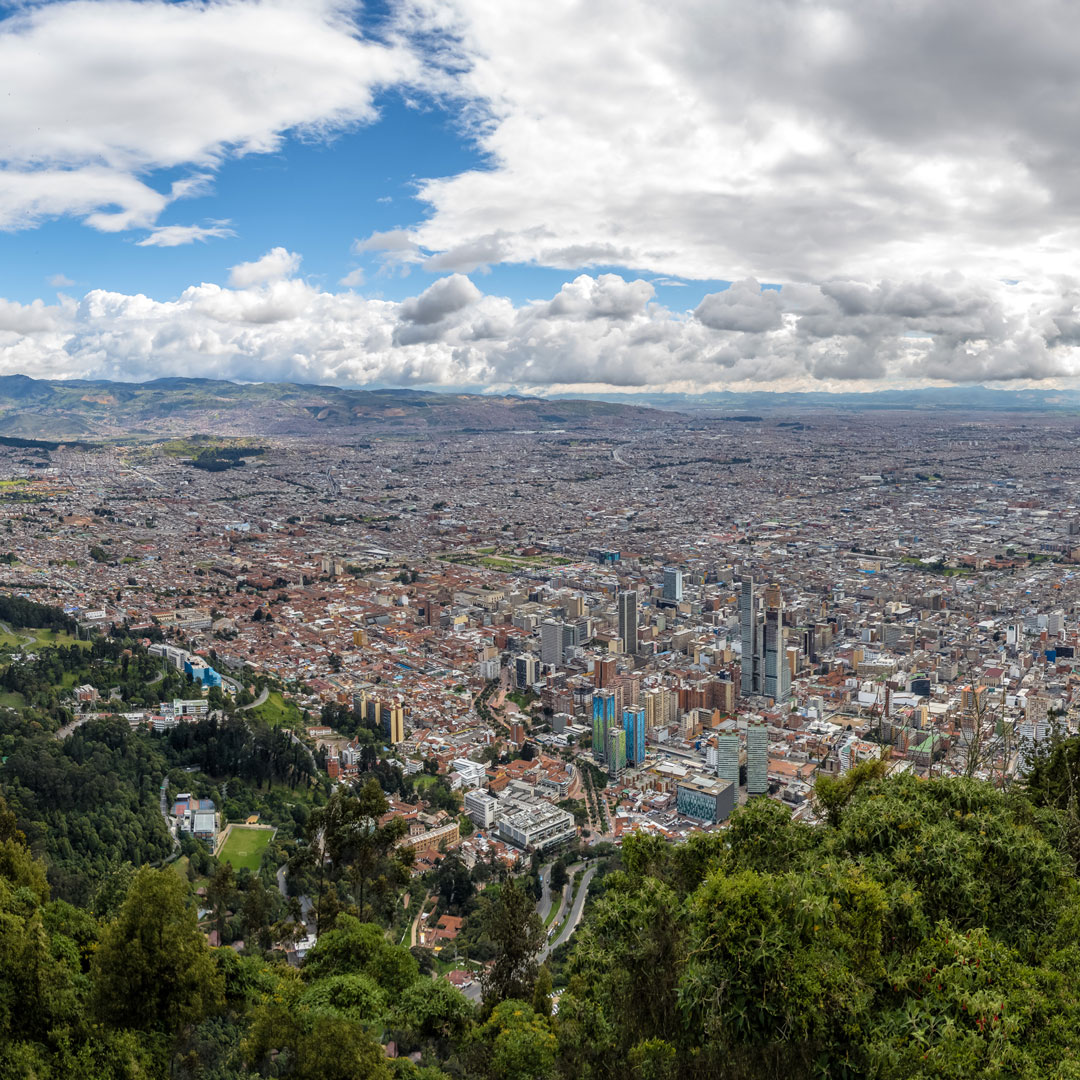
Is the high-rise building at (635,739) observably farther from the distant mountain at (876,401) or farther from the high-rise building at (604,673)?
the distant mountain at (876,401)

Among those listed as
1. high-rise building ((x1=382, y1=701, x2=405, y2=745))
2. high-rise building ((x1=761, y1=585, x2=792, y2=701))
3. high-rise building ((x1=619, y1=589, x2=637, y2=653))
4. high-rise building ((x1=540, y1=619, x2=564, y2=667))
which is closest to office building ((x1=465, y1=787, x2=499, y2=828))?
high-rise building ((x1=382, y1=701, x2=405, y2=745))

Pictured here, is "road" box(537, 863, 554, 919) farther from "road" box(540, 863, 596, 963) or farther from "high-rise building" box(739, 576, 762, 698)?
"high-rise building" box(739, 576, 762, 698)

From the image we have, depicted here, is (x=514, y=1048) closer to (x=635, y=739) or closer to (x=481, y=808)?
(x=481, y=808)

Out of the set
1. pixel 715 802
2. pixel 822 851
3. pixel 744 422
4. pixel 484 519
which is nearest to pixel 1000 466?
pixel 484 519

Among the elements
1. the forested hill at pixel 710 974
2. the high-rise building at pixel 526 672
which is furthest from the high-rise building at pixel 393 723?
the forested hill at pixel 710 974

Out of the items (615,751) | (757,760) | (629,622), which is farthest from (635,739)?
(629,622)

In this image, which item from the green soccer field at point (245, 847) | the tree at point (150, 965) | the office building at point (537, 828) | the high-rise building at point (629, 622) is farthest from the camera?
the high-rise building at point (629, 622)

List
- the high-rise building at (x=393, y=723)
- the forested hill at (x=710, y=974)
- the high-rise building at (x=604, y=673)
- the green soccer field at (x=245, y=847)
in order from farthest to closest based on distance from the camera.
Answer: the high-rise building at (x=604, y=673)
the high-rise building at (x=393, y=723)
the green soccer field at (x=245, y=847)
the forested hill at (x=710, y=974)
